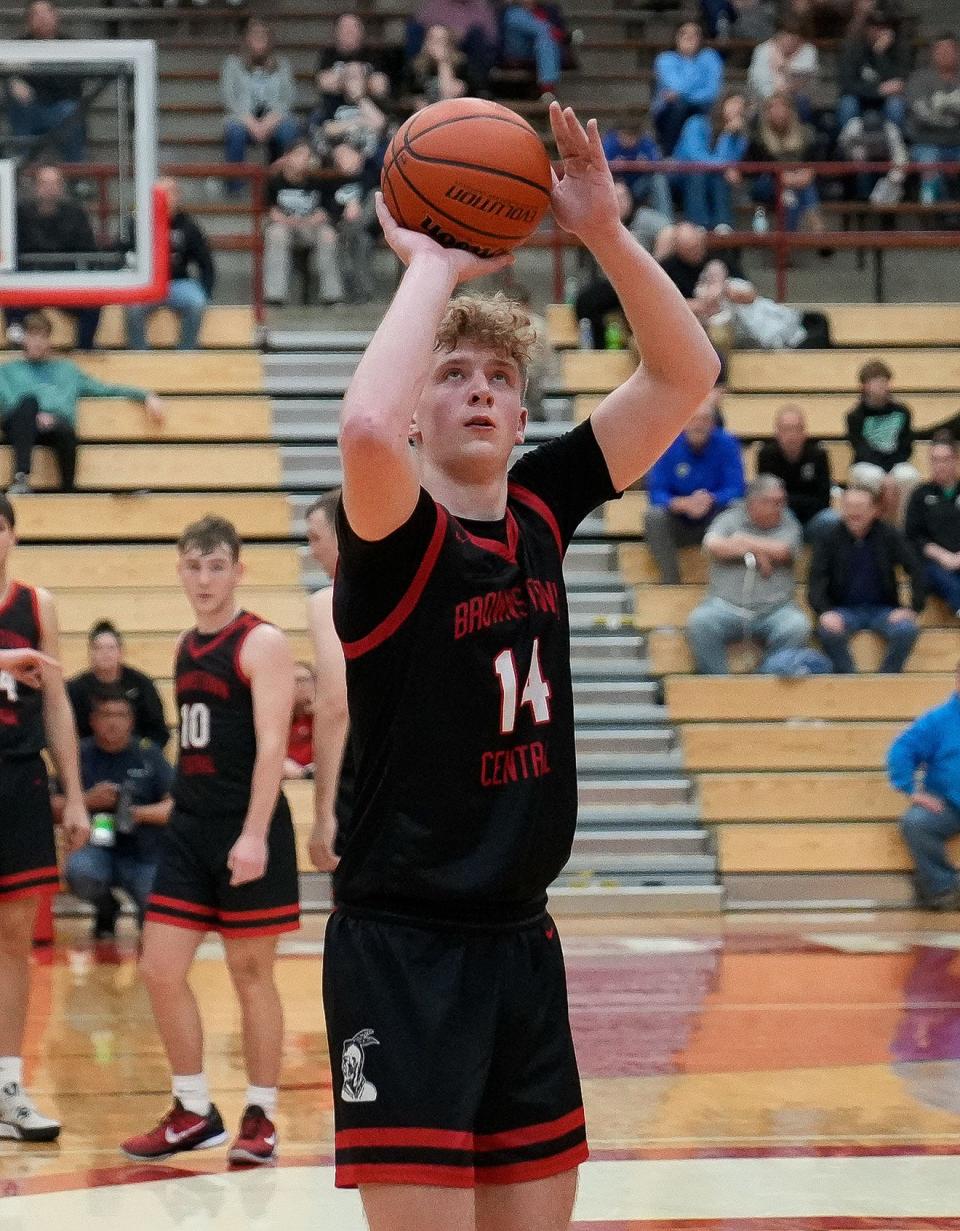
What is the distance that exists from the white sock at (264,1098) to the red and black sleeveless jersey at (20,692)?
4.22 feet

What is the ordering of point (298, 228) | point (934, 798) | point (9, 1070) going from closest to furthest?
point (9, 1070) → point (934, 798) → point (298, 228)

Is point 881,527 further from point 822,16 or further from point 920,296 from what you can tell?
point 822,16

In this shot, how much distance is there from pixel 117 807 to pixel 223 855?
14.1ft

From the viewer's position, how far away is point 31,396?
1234cm

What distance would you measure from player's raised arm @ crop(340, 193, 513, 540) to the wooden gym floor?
2.55m

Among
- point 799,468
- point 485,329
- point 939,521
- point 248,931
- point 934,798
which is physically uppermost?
point 485,329

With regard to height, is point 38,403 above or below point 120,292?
below

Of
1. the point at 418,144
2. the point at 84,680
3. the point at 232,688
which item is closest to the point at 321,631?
the point at 232,688

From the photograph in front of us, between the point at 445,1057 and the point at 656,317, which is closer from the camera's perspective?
the point at 445,1057

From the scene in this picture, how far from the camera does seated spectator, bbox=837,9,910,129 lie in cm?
1589

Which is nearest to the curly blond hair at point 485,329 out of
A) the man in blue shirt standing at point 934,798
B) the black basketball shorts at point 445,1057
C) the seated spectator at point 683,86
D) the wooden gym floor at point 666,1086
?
the black basketball shorts at point 445,1057

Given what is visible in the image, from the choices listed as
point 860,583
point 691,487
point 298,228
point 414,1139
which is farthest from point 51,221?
point 414,1139

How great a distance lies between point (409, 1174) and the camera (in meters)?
2.82

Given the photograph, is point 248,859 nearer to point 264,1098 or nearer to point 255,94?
point 264,1098
